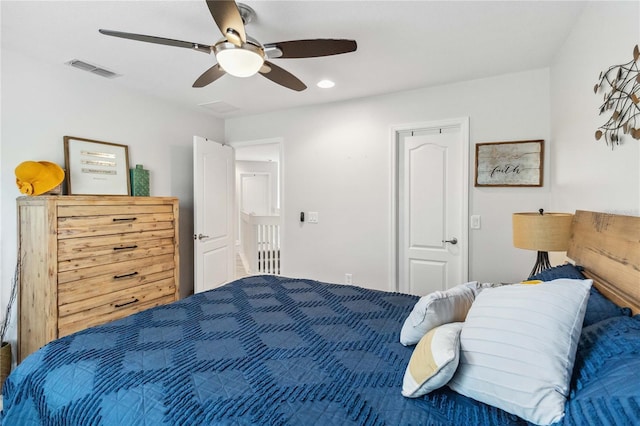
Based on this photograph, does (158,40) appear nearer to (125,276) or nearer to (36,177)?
(36,177)

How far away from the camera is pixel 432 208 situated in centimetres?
328

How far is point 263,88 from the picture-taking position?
326cm

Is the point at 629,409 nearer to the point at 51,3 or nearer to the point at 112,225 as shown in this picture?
the point at 51,3

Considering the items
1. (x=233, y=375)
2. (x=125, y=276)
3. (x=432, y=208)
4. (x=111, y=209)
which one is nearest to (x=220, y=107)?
(x=111, y=209)

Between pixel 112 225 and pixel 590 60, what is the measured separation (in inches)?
136

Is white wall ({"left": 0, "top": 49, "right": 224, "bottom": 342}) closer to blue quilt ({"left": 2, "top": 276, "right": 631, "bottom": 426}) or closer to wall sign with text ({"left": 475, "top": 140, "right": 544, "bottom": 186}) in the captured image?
blue quilt ({"left": 2, "top": 276, "right": 631, "bottom": 426})

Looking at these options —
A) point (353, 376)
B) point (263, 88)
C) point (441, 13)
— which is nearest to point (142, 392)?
point (353, 376)

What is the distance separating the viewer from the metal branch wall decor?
1.31 m

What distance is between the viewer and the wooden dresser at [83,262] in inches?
89.8

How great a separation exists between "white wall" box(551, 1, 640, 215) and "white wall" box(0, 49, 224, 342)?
3.65m

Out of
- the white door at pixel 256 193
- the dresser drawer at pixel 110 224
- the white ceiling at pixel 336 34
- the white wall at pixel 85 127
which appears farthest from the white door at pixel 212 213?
the white door at pixel 256 193

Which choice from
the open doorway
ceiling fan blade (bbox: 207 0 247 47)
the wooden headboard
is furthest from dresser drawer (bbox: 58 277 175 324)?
→ the wooden headboard

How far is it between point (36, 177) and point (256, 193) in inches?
238

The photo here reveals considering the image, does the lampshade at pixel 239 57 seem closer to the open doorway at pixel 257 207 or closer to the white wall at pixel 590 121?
the white wall at pixel 590 121
